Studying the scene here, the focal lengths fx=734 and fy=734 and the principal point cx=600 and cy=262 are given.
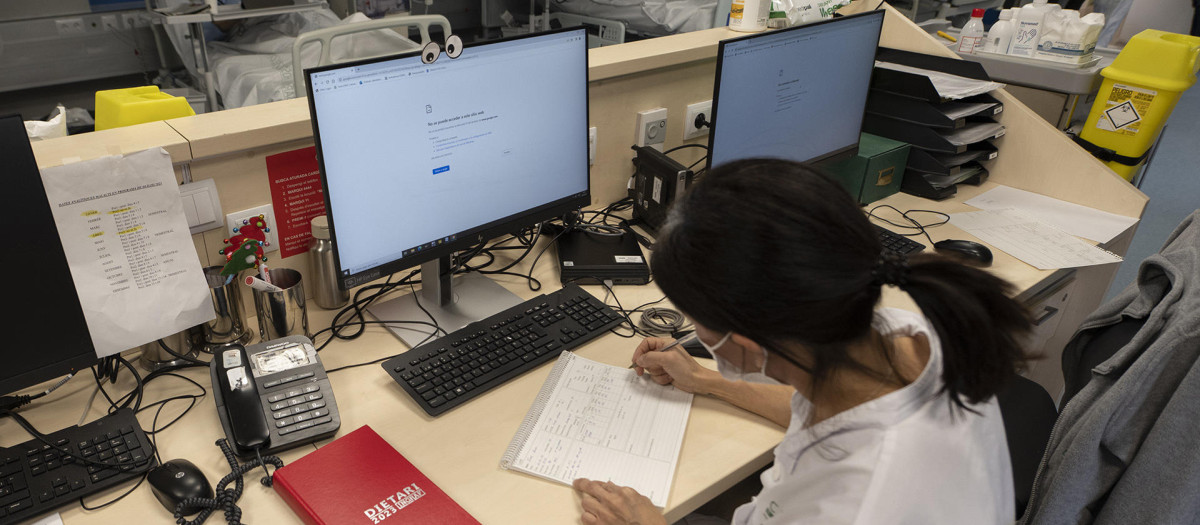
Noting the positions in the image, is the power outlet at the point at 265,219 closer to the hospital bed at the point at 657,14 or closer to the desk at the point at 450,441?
the desk at the point at 450,441

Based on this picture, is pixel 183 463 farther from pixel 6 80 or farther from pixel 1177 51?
pixel 6 80

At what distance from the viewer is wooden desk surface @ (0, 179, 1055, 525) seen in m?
0.90

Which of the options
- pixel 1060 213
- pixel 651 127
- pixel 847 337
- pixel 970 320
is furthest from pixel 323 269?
pixel 1060 213

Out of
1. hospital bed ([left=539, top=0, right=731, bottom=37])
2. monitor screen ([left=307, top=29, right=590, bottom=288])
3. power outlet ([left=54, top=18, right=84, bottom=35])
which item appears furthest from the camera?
hospital bed ([left=539, top=0, right=731, bottom=37])

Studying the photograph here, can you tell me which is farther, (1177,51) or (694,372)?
(1177,51)

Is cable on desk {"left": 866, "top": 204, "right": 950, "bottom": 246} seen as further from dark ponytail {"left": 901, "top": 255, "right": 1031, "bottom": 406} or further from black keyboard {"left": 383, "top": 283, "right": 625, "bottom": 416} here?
dark ponytail {"left": 901, "top": 255, "right": 1031, "bottom": 406}

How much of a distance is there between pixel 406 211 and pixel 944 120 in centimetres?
134

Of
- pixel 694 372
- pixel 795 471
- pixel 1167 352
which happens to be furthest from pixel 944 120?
pixel 795 471

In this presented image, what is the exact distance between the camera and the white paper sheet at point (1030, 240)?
1.56 m

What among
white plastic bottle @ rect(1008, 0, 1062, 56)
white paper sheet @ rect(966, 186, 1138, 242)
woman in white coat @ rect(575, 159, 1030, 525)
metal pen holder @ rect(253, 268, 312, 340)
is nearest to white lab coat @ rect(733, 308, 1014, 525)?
woman in white coat @ rect(575, 159, 1030, 525)

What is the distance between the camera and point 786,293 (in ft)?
2.18

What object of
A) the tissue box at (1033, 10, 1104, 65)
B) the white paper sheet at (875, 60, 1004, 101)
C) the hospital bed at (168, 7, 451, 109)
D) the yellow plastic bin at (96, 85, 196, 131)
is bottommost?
the hospital bed at (168, 7, 451, 109)

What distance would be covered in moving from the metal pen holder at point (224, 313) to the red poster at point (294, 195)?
0.43 ft

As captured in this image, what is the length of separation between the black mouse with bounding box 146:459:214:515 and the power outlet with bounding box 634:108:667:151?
1.12 meters
